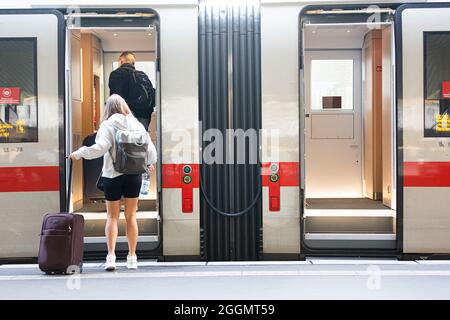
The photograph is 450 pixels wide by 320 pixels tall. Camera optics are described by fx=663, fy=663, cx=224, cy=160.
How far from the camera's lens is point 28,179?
638 centimetres

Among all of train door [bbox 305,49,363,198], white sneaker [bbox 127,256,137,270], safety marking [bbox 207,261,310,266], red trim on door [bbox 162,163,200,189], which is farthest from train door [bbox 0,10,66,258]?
train door [bbox 305,49,363,198]

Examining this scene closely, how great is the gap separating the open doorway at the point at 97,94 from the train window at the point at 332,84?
2239mm

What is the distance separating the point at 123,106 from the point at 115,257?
142 cm

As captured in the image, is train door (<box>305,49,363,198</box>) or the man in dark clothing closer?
the man in dark clothing

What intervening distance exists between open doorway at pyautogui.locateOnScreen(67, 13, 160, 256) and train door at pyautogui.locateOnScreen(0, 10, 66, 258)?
0.20 m

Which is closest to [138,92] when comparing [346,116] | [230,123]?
[230,123]

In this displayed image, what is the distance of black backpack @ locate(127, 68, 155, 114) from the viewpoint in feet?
25.1

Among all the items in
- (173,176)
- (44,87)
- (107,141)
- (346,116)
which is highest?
(44,87)

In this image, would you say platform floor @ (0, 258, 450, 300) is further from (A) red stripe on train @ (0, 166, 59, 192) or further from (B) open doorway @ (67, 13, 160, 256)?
(A) red stripe on train @ (0, 166, 59, 192)

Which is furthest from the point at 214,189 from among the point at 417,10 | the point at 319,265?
the point at 417,10

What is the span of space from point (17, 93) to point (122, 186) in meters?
1.44

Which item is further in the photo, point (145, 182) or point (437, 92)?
point (145, 182)

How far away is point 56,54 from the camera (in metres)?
6.38

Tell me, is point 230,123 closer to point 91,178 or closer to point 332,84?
point 91,178
